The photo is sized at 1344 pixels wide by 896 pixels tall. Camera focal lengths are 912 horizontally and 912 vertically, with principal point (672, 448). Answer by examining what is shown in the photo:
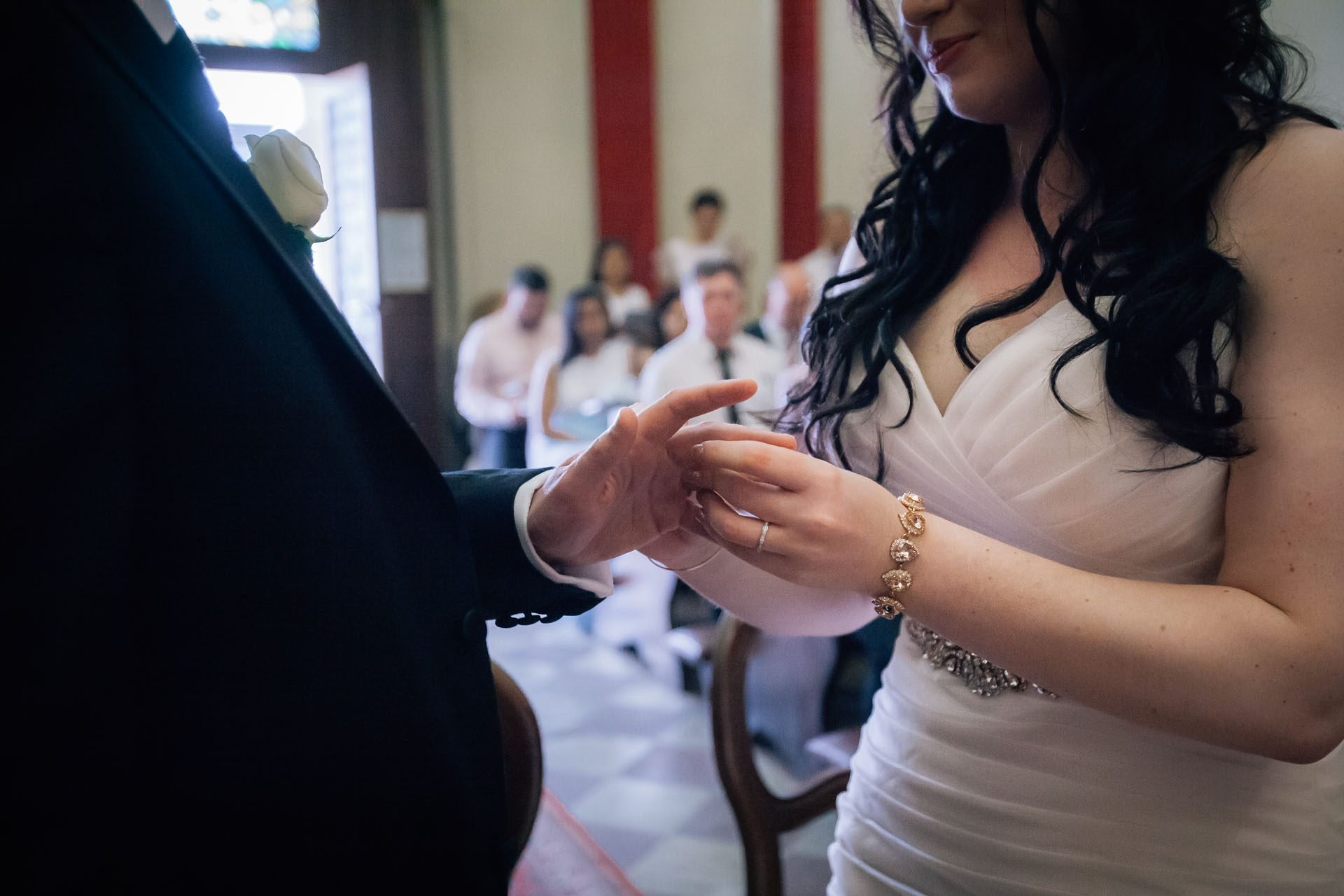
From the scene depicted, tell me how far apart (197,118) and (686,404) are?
509 millimetres

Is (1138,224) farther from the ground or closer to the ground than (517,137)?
closer to the ground

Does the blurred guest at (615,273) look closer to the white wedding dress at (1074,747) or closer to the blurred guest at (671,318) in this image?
the blurred guest at (671,318)

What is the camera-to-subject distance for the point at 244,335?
62 cm

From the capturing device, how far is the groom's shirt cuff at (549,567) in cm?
104

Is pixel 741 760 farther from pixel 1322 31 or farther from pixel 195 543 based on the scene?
pixel 1322 31

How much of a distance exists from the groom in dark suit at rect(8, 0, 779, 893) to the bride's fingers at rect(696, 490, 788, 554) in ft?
0.93

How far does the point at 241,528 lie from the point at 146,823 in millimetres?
200

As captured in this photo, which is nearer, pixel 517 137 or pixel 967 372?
pixel 967 372

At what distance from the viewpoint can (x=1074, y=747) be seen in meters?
1.00

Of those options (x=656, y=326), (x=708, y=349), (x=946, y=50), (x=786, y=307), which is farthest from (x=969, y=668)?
(x=656, y=326)

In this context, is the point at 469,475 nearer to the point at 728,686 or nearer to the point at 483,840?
the point at 483,840

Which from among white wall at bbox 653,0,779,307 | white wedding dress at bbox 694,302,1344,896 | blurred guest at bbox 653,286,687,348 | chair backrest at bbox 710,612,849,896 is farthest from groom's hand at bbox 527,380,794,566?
white wall at bbox 653,0,779,307

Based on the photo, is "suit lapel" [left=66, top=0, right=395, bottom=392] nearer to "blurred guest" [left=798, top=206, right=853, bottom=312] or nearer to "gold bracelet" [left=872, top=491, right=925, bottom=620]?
"gold bracelet" [left=872, top=491, right=925, bottom=620]

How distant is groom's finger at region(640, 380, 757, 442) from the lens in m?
0.93
